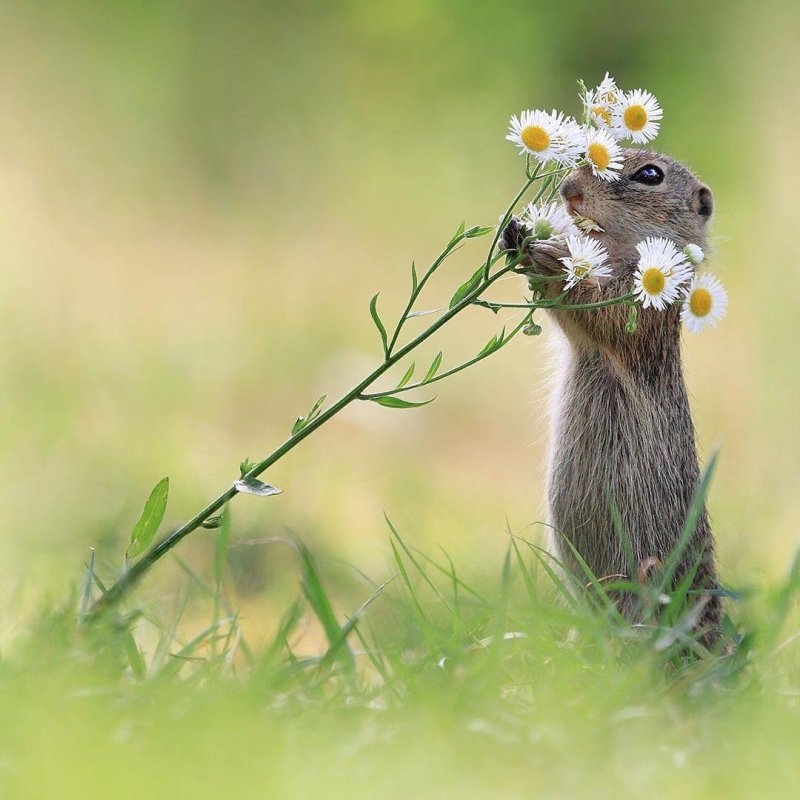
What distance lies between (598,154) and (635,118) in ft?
0.51

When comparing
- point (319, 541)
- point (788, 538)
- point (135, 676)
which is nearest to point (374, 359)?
point (319, 541)

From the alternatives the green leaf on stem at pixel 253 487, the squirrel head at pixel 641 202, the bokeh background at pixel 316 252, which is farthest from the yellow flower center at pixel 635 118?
the bokeh background at pixel 316 252

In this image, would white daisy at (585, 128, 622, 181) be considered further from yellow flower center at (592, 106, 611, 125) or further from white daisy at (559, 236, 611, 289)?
white daisy at (559, 236, 611, 289)

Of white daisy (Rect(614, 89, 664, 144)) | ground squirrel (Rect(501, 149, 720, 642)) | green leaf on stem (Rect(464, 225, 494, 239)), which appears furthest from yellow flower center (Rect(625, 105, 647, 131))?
ground squirrel (Rect(501, 149, 720, 642))

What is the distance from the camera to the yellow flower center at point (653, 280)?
9.19 feet

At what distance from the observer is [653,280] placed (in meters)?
2.80

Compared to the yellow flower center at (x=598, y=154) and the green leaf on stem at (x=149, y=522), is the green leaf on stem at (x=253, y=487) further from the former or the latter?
the yellow flower center at (x=598, y=154)

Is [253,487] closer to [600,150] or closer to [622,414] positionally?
[600,150]

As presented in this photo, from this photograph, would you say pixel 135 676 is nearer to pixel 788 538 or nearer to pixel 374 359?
pixel 788 538

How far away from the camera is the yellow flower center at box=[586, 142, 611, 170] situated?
9.43 feet

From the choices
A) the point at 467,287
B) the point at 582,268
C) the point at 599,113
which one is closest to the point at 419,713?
the point at 467,287

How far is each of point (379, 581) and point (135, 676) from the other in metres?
2.68

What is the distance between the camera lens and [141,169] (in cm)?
953

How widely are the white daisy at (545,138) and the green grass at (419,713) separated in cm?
94
